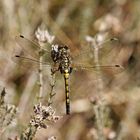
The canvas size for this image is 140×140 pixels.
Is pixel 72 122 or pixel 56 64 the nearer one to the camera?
pixel 56 64

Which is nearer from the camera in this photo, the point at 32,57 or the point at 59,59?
the point at 59,59

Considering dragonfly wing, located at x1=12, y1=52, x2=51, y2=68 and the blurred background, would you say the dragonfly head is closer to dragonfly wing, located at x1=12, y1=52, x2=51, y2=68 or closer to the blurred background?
dragonfly wing, located at x1=12, y1=52, x2=51, y2=68

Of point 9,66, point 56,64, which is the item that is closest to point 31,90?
point 9,66

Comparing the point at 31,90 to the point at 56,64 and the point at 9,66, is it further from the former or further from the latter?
the point at 56,64

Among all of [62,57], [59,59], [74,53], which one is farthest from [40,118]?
[74,53]

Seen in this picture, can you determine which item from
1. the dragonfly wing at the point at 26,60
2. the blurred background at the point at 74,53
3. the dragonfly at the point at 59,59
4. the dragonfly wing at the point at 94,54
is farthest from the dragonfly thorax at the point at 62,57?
the blurred background at the point at 74,53

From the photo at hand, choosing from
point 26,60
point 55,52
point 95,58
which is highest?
point 95,58

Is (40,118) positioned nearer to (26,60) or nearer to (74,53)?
(26,60)

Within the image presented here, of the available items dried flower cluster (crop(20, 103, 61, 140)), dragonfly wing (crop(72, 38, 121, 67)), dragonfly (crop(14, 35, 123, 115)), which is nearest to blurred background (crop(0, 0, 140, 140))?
dragonfly wing (crop(72, 38, 121, 67))
